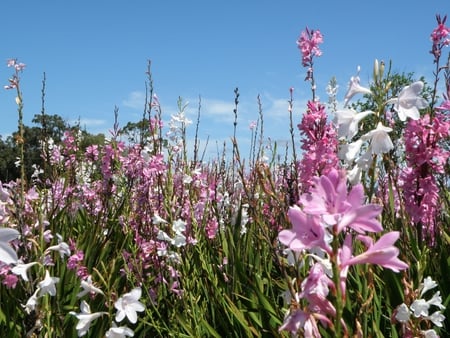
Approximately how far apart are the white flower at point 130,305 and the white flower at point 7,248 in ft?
2.51

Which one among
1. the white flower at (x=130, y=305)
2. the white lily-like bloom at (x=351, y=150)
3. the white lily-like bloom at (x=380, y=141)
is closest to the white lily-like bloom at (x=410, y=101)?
the white lily-like bloom at (x=380, y=141)

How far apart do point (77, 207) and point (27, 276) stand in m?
4.38

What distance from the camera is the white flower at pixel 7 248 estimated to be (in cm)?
98

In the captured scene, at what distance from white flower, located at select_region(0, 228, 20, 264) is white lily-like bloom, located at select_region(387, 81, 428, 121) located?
3.94ft

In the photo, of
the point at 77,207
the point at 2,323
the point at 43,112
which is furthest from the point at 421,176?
the point at 77,207

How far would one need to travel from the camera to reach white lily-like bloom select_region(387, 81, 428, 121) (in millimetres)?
1678

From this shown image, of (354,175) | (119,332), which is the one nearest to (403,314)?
(354,175)

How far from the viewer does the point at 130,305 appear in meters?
1.75

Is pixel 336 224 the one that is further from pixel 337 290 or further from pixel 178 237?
pixel 178 237

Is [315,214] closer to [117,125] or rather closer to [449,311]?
[449,311]

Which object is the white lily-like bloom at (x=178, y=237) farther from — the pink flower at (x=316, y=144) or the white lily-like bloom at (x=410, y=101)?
the white lily-like bloom at (x=410, y=101)

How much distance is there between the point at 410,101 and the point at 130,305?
1.15 m

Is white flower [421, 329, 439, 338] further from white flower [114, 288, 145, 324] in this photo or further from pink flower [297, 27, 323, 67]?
pink flower [297, 27, 323, 67]

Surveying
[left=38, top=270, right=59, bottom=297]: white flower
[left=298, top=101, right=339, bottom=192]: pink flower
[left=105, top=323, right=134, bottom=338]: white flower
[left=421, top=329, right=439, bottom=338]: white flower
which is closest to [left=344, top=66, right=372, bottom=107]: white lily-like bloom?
[left=298, top=101, right=339, bottom=192]: pink flower
